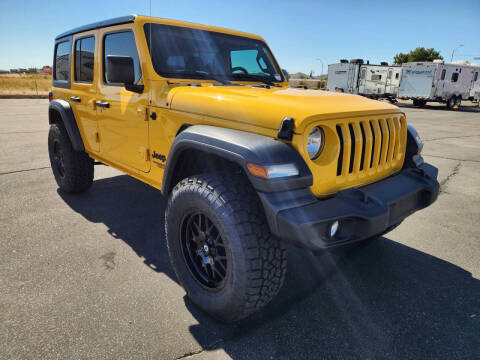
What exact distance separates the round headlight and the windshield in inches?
52.4

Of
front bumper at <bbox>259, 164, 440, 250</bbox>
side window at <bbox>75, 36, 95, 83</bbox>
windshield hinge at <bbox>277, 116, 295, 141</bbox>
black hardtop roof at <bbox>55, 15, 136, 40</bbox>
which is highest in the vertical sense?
black hardtop roof at <bbox>55, 15, 136, 40</bbox>

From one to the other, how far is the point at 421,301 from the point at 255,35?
303 centimetres

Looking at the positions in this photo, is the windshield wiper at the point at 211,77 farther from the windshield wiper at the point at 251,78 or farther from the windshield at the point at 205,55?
the windshield wiper at the point at 251,78

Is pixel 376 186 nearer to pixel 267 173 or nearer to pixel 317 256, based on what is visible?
pixel 267 173

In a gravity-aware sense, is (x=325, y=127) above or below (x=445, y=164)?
above

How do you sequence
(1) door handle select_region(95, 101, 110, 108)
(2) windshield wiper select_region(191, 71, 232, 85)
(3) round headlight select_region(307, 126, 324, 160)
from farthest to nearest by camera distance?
1. (1) door handle select_region(95, 101, 110, 108)
2. (2) windshield wiper select_region(191, 71, 232, 85)
3. (3) round headlight select_region(307, 126, 324, 160)

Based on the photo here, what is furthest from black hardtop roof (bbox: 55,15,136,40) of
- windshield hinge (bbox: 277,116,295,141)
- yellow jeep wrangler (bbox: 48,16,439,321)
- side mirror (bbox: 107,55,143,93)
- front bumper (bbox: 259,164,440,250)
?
front bumper (bbox: 259,164,440,250)

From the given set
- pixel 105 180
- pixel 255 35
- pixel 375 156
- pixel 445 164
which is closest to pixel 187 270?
pixel 375 156

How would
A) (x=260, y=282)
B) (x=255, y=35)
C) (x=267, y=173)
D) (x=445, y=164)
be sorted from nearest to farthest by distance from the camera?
(x=267, y=173) < (x=260, y=282) < (x=255, y=35) < (x=445, y=164)

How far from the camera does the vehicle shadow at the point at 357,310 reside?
2008 mm

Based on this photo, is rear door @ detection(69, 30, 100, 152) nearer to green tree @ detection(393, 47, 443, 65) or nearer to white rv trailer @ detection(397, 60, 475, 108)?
white rv trailer @ detection(397, 60, 475, 108)

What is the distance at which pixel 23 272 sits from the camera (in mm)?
2654

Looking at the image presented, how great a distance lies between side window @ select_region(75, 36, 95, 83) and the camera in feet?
11.4

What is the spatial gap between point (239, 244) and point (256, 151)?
0.51 metres
